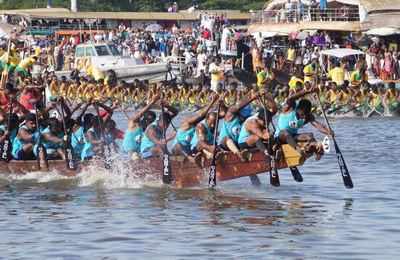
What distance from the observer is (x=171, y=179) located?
18.7 metres

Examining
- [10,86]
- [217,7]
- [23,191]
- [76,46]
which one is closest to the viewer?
[23,191]

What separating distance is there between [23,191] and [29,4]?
4991cm

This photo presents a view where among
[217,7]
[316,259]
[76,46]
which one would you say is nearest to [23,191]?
[316,259]

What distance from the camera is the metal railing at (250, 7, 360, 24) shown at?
1714 inches

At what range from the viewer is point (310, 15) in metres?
44.4

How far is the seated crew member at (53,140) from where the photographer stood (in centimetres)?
2019

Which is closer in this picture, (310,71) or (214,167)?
(214,167)

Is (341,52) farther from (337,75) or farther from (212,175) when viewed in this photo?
(212,175)

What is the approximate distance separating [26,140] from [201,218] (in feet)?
16.5

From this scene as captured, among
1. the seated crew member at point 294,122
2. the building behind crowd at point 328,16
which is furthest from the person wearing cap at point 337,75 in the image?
the seated crew member at point 294,122

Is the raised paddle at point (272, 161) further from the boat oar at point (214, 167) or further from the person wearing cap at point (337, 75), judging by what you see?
the person wearing cap at point (337, 75)

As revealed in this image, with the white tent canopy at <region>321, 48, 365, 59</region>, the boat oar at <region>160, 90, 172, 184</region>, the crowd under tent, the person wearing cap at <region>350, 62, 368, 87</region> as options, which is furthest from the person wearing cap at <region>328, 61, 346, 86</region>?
the boat oar at <region>160, 90, 172, 184</region>

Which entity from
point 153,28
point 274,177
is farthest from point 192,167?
point 153,28

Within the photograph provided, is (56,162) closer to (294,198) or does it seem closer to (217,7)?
(294,198)
